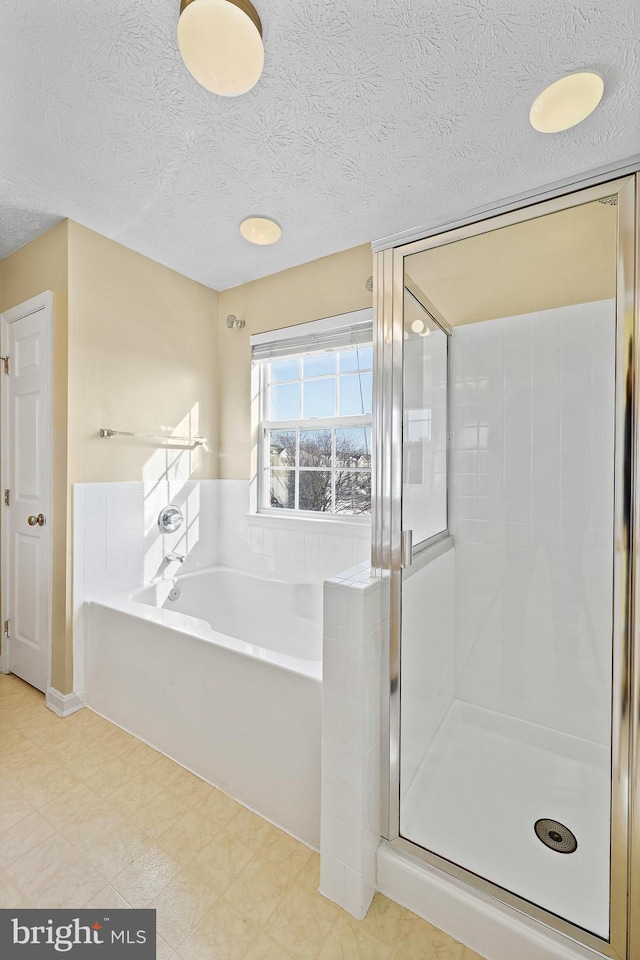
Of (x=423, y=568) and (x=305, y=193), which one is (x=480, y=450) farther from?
(x=305, y=193)

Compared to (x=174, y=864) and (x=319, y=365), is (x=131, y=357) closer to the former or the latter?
(x=319, y=365)

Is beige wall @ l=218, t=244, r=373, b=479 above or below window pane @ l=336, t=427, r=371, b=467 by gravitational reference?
above

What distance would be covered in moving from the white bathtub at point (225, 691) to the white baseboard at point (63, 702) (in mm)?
65

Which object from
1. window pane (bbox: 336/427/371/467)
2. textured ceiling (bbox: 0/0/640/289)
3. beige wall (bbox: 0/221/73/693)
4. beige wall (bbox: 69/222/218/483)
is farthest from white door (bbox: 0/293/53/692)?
window pane (bbox: 336/427/371/467)

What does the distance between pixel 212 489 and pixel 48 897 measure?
2164mm

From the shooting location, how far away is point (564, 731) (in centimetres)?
165

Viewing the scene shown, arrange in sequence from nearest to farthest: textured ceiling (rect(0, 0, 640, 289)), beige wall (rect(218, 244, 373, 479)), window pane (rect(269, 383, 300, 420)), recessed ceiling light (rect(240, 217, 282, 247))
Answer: textured ceiling (rect(0, 0, 640, 289))
recessed ceiling light (rect(240, 217, 282, 247))
beige wall (rect(218, 244, 373, 479))
window pane (rect(269, 383, 300, 420))

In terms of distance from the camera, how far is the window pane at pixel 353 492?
257 cm

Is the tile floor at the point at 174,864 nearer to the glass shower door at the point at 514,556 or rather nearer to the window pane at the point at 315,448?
the glass shower door at the point at 514,556

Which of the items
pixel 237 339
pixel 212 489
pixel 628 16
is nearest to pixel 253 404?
pixel 237 339

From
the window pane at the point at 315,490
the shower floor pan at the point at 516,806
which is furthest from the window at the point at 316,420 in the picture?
the shower floor pan at the point at 516,806

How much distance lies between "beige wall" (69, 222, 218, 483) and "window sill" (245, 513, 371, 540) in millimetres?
564

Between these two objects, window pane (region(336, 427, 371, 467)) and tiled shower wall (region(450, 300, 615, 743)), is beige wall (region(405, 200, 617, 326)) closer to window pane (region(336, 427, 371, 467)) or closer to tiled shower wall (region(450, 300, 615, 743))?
tiled shower wall (region(450, 300, 615, 743))

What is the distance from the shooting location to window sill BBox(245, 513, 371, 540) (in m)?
2.46
